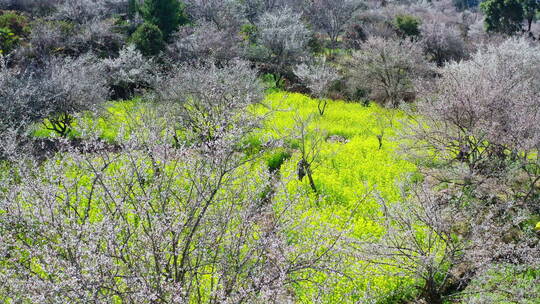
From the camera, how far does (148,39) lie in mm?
27922

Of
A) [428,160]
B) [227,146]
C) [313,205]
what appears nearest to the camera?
[227,146]

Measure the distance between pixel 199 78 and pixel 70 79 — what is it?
5330 mm

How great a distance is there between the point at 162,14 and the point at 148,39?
4.36 m

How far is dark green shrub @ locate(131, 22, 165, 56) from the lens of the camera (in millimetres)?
27609

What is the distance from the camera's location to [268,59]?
1228 inches

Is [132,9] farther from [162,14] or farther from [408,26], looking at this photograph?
[408,26]

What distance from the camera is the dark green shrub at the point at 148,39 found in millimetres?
27609

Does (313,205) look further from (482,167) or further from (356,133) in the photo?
(356,133)

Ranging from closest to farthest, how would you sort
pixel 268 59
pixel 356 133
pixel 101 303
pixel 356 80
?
pixel 101 303 → pixel 356 133 → pixel 356 80 → pixel 268 59

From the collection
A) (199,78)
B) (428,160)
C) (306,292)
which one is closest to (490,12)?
(428,160)

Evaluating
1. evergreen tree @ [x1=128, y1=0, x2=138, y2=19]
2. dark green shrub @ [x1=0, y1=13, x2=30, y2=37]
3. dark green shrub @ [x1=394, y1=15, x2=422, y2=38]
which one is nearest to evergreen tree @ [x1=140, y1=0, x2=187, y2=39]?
evergreen tree @ [x1=128, y1=0, x2=138, y2=19]

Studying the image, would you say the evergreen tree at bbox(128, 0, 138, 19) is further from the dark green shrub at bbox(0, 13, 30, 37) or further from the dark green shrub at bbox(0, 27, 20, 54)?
the dark green shrub at bbox(0, 27, 20, 54)

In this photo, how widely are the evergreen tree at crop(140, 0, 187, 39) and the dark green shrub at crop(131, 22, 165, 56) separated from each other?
2206 mm

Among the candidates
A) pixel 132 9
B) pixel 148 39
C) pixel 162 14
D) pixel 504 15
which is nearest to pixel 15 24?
pixel 132 9
